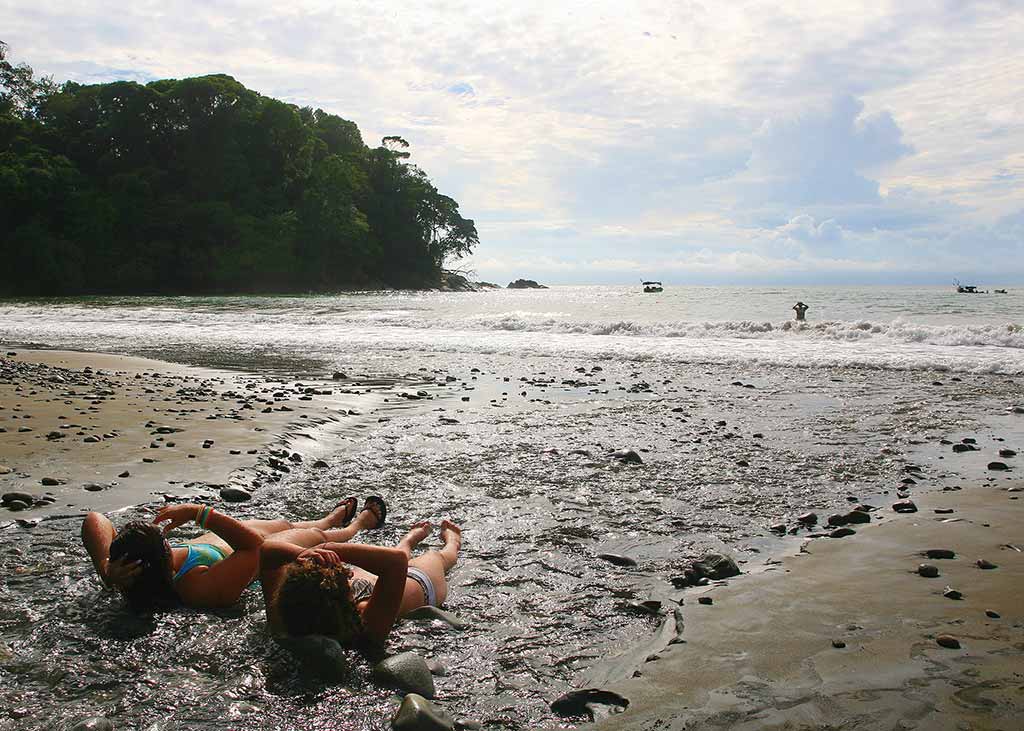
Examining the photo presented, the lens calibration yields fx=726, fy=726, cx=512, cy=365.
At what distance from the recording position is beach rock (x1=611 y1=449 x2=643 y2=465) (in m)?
8.38

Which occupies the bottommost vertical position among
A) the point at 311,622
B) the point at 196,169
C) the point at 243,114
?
the point at 311,622

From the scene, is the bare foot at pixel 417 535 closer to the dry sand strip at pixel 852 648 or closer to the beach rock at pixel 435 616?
the beach rock at pixel 435 616

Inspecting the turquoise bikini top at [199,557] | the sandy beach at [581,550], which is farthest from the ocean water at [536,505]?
the turquoise bikini top at [199,557]

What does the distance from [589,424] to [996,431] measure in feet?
18.2

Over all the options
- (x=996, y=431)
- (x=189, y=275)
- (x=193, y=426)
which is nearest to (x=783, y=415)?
(x=996, y=431)

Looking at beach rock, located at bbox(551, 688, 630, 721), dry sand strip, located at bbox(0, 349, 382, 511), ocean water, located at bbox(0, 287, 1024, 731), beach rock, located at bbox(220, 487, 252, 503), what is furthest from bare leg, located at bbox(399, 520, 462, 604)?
dry sand strip, located at bbox(0, 349, 382, 511)

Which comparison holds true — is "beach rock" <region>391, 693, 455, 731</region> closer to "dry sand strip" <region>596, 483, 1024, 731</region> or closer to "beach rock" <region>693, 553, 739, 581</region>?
"dry sand strip" <region>596, 483, 1024, 731</region>

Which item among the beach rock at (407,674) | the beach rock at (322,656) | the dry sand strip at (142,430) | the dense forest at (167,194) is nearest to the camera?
the beach rock at (407,674)

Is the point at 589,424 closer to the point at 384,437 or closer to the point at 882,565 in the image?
the point at 384,437

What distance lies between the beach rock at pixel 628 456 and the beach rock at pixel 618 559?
289 centimetres

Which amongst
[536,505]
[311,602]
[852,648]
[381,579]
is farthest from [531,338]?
[852,648]

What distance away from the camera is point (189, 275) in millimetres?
78750

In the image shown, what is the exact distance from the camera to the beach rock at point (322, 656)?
392 centimetres

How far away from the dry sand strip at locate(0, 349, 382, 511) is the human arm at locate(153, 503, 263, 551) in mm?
1757
